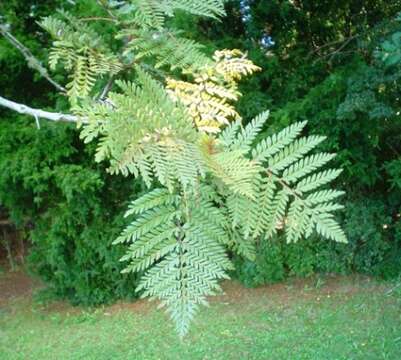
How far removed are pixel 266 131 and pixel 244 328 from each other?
6.02 ft

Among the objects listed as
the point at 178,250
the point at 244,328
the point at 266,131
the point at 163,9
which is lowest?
the point at 244,328

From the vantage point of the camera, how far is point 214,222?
0.78m

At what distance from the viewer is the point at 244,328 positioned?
499cm

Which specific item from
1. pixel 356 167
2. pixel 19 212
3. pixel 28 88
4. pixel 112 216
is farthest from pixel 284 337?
pixel 28 88

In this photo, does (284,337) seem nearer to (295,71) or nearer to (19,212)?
(295,71)

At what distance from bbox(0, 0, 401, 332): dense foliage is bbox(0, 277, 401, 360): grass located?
0.77 feet

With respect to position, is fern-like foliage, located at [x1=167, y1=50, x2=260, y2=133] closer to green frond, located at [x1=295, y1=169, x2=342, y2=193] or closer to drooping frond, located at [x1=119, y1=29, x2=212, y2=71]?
drooping frond, located at [x1=119, y1=29, x2=212, y2=71]

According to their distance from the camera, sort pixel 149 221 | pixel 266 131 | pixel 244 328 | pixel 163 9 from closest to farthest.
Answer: pixel 149 221 → pixel 163 9 → pixel 266 131 → pixel 244 328

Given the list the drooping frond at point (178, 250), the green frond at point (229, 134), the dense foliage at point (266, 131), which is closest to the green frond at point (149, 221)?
the drooping frond at point (178, 250)

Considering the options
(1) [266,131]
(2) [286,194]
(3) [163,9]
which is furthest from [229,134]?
(1) [266,131]

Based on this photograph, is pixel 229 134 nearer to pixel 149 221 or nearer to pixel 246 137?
pixel 246 137

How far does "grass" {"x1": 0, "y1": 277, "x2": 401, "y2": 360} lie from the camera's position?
4.53 meters

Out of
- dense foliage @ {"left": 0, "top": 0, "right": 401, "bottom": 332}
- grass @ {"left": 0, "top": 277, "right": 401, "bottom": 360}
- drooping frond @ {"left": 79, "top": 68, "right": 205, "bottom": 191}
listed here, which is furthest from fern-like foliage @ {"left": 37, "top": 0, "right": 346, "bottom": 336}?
grass @ {"left": 0, "top": 277, "right": 401, "bottom": 360}

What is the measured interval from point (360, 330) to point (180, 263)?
4.31m
